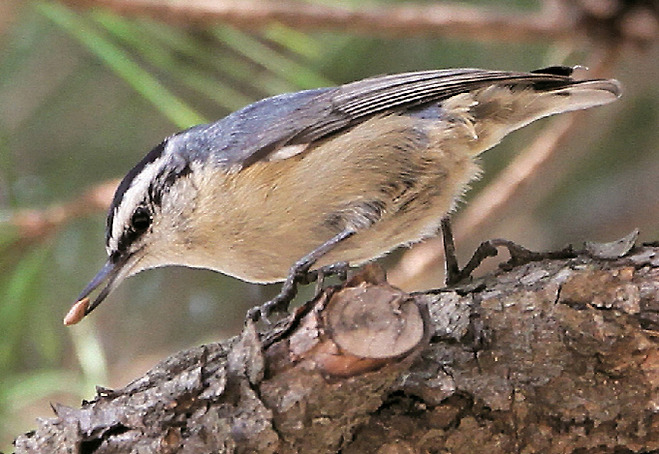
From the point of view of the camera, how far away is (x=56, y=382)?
7.70 ft

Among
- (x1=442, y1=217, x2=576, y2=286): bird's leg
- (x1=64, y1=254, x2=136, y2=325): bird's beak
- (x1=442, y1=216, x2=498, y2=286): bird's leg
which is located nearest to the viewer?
(x1=442, y1=217, x2=576, y2=286): bird's leg

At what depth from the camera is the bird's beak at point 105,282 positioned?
1.71 metres

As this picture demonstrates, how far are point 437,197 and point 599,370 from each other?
607 mm

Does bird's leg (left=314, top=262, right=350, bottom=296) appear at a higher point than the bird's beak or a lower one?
lower

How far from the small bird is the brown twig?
412 millimetres

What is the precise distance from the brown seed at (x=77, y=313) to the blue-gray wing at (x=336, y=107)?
0.40m

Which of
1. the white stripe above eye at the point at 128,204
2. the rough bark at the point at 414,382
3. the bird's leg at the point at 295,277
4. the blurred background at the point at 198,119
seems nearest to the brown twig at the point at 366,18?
the blurred background at the point at 198,119

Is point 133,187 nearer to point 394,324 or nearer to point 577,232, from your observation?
point 394,324

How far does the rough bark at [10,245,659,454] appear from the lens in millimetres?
1167

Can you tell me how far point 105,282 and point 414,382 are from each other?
2.70ft

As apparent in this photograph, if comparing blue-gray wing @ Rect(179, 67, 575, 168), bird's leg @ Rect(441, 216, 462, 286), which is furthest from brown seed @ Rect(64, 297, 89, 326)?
bird's leg @ Rect(441, 216, 462, 286)

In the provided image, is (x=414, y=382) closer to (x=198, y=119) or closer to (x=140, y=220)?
(x=140, y=220)

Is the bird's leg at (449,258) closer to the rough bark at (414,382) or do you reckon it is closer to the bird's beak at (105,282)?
the rough bark at (414,382)

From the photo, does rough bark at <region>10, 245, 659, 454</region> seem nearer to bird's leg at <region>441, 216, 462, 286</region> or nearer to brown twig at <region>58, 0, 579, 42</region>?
bird's leg at <region>441, 216, 462, 286</region>
